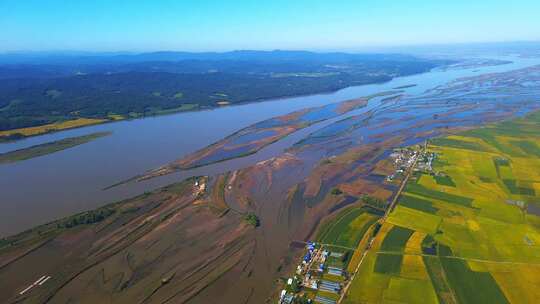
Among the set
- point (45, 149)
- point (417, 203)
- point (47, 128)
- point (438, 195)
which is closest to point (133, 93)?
point (47, 128)

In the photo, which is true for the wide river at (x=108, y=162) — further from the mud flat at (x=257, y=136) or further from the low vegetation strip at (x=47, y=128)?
the low vegetation strip at (x=47, y=128)

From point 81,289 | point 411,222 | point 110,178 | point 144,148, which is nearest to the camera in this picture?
point 81,289

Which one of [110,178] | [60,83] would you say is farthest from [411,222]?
[60,83]

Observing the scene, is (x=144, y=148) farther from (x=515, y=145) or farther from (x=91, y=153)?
(x=515, y=145)

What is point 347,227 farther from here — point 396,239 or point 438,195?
point 438,195

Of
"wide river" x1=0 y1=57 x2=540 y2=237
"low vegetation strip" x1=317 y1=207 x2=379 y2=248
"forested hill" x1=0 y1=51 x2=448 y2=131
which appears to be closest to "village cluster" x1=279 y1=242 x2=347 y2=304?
"low vegetation strip" x1=317 y1=207 x2=379 y2=248

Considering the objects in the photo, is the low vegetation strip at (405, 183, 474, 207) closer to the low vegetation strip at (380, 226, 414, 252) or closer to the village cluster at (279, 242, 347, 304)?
the low vegetation strip at (380, 226, 414, 252)

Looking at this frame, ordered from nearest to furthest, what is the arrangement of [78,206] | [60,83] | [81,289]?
[81,289]
[78,206]
[60,83]
